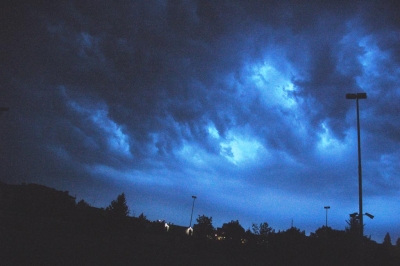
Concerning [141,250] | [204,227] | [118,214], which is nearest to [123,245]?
[141,250]

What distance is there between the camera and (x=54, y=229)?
1313 inches

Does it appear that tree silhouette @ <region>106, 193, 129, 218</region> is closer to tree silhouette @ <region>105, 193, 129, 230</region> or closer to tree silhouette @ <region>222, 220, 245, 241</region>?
tree silhouette @ <region>105, 193, 129, 230</region>

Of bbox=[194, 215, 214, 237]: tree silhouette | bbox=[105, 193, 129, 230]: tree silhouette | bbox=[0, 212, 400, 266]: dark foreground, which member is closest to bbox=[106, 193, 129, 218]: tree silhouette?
bbox=[105, 193, 129, 230]: tree silhouette

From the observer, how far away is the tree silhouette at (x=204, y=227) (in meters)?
36.5

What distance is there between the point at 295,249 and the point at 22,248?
81.1 feet

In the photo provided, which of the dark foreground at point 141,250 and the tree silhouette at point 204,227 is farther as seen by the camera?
the tree silhouette at point 204,227

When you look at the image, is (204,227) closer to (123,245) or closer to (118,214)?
(123,245)

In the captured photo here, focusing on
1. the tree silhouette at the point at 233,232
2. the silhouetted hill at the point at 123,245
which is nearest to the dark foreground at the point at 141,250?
the silhouetted hill at the point at 123,245

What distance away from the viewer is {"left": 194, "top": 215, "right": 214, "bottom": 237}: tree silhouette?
3653cm

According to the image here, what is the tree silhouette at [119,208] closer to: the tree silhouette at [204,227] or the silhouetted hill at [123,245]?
the silhouetted hill at [123,245]

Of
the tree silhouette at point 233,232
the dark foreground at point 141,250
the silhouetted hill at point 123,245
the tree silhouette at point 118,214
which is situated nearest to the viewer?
the dark foreground at point 141,250

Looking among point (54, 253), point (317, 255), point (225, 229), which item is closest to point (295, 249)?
point (317, 255)

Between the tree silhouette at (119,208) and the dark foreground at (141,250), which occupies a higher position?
the tree silhouette at (119,208)

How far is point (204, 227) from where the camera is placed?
36.9m
